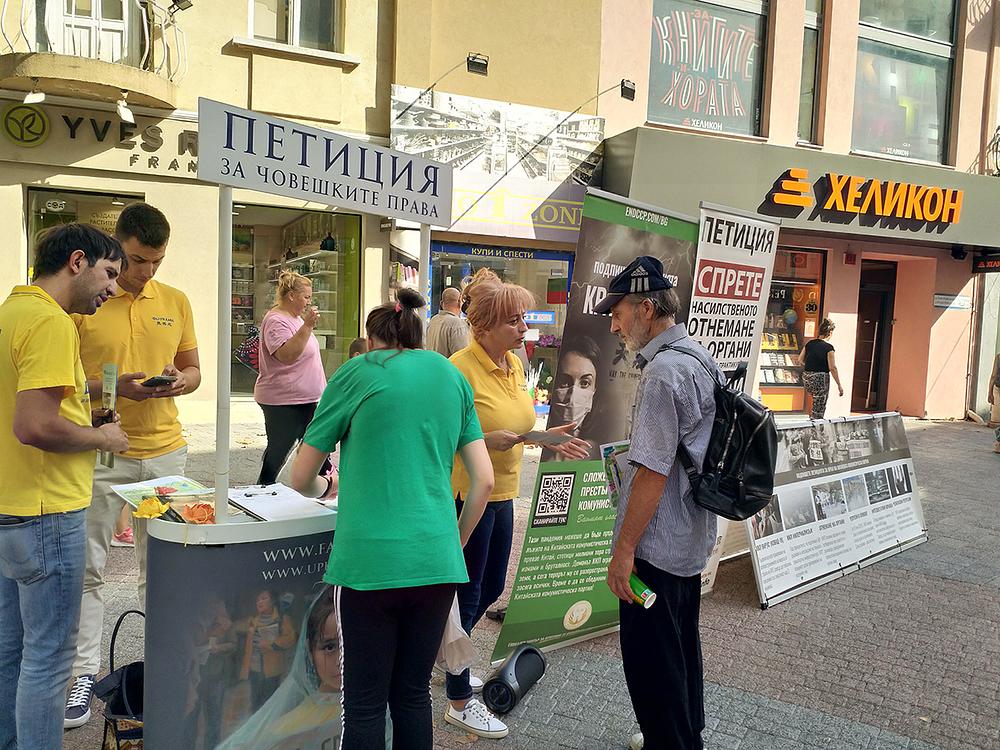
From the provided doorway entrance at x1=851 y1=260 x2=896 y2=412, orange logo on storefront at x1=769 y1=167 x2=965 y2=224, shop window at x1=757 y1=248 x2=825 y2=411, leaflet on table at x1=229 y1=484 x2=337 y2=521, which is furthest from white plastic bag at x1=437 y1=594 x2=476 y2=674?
doorway entrance at x1=851 y1=260 x2=896 y2=412

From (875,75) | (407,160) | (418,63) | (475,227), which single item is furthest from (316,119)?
(875,75)

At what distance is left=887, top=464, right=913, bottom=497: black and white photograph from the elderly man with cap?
3983 mm

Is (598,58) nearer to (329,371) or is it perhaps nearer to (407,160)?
(329,371)

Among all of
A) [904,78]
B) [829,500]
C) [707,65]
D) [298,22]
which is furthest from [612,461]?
[904,78]

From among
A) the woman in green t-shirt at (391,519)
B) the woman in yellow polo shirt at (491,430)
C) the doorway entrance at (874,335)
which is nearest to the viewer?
the woman in green t-shirt at (391,519)

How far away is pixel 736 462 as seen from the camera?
2.74m

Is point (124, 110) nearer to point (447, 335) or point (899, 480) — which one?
point (447, 335)

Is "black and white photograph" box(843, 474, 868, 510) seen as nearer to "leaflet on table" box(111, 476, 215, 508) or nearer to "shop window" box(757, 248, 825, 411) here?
"leaflet on table" box(111, 476, 215, 508)

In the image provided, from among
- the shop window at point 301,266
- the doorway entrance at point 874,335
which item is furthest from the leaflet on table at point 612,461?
the doorway entrance at point 874,335

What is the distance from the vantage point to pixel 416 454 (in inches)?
94.1

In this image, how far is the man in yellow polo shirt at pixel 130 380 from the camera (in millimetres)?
3375

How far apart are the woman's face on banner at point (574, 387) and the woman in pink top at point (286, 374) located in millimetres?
2301

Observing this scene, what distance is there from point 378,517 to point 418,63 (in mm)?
9725

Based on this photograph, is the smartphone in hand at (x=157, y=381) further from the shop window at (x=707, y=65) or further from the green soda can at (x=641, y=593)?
the shop window at (x=707, y=65)
